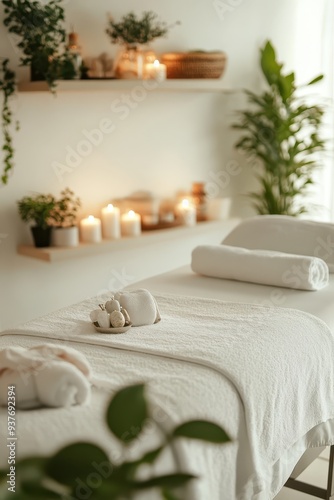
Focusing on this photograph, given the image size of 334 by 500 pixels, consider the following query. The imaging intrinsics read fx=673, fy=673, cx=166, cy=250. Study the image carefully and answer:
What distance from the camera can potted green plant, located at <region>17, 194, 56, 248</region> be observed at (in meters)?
2.82

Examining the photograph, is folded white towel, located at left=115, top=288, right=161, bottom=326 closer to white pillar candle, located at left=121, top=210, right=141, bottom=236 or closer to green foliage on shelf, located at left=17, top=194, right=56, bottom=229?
green foliage on shelf, located at left=17, top=194, right=56, bottom=229

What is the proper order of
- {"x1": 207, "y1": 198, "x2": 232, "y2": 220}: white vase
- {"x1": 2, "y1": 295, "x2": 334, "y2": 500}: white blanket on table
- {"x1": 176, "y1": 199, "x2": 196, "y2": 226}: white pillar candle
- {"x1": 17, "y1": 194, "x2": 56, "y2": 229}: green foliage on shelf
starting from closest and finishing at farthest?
{"x1": 2, "y1": 295, "x2": 334, "y2": 500}: white blanket on table
{"x1": 17, "y1": 194, "x2": 56, "y2": 229}: green foliage on shelf
{"x1": 176, "y1": 199, "x2": 196, "y2": 226}: white pillar candle
{"x1": 207, "y1": 198, "x2": 232, "y2": 220}: white vase

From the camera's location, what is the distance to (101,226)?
124 inches

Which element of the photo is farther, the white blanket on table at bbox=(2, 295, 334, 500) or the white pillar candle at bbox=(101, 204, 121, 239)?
the white pillar candle at bbox=(101, 204, 121, 239)

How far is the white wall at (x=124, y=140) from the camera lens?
289 cm

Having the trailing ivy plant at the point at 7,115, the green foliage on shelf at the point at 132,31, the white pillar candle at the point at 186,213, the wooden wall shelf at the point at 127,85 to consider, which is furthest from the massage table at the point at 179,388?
the green foliage on shelf at the point at 132,31

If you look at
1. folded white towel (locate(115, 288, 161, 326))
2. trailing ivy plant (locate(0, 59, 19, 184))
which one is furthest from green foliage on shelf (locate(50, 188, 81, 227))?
folded white towel (locate(115, 288, 161, 326))

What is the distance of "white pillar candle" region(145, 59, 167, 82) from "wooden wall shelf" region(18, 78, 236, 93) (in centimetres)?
3

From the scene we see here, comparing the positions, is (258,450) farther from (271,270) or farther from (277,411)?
(271,270)

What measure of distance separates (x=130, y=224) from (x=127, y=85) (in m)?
0.63

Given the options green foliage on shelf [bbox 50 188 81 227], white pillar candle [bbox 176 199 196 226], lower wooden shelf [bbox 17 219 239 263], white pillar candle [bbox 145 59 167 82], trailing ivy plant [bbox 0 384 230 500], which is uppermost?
white pillar candle [bbox 145 59 167 82]

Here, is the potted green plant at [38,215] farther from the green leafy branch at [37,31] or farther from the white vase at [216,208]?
the white vase at [216,208]

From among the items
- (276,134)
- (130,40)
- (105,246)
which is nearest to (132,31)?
(130,40)

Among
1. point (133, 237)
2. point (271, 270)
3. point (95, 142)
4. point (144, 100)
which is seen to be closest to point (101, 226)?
point (133, 237)
